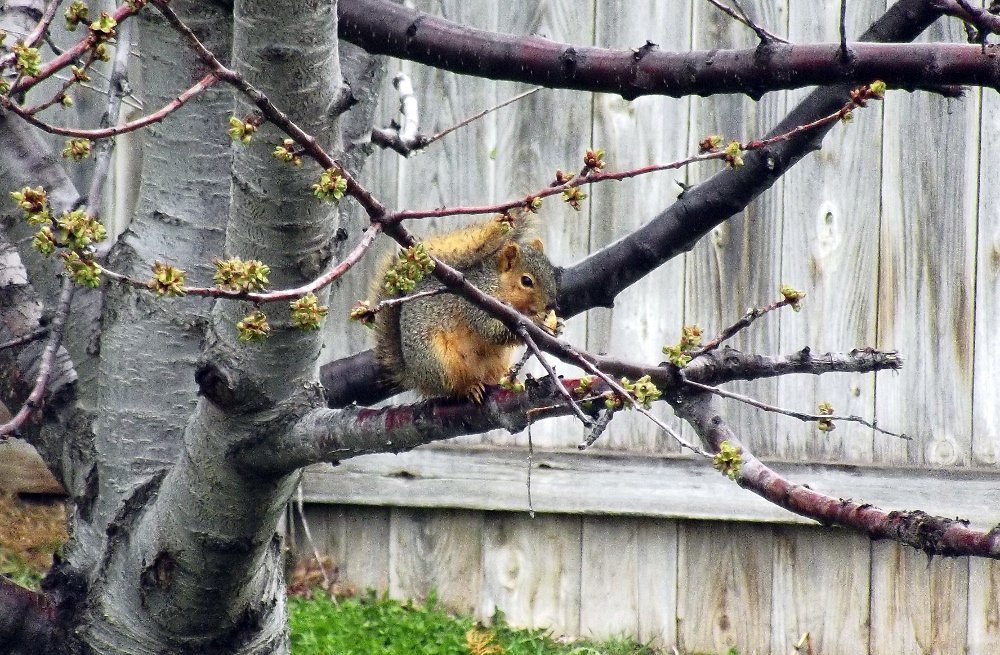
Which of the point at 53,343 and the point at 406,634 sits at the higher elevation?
the point at 53,343

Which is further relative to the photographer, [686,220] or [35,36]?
[686,220]

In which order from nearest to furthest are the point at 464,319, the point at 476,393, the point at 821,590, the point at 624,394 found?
the point at 624,394, the point at 476,393, the point at 464,319, the point at 821,590

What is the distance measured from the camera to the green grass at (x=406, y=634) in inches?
123

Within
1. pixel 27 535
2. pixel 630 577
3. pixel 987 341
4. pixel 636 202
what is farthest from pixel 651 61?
pixel 27 535

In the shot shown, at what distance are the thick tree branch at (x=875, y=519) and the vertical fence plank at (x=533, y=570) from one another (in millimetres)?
1960

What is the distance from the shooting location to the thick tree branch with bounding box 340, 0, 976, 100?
1344 millimetres

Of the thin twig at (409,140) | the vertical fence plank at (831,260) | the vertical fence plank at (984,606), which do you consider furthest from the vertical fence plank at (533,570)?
the thin twig at (409,140)

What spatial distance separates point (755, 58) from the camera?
1.45m

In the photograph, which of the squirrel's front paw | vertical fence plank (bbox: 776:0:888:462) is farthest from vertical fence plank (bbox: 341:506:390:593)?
the squirrel's front paw

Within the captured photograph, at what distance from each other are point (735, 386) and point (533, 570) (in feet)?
2.69

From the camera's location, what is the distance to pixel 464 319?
2143mm

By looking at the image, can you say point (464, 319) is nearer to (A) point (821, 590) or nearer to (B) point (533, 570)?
(B) point (533, 570)

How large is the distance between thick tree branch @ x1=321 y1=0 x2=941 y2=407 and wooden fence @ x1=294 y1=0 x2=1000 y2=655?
1113 mm

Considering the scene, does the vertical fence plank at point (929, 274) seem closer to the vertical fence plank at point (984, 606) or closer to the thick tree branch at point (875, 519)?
the vertical fence plank at point (984, 606)
